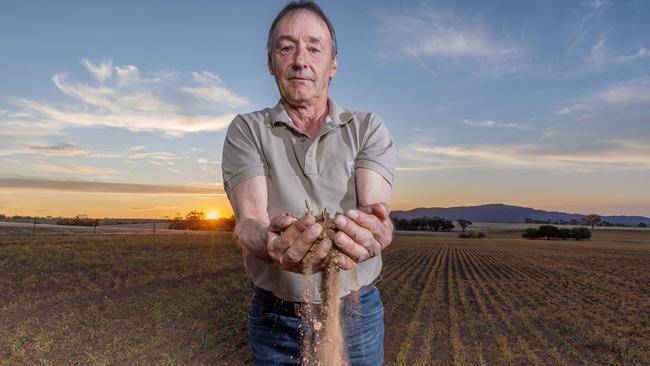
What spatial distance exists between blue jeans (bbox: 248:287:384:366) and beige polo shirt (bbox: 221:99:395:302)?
0.34 feet

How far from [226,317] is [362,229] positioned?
1096 cm

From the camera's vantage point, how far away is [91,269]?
19.7 metres

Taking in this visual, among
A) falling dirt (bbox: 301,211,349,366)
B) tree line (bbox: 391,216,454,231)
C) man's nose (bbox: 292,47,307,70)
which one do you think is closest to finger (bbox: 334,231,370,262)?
falling dirt (bbox: 301,211,349,366)

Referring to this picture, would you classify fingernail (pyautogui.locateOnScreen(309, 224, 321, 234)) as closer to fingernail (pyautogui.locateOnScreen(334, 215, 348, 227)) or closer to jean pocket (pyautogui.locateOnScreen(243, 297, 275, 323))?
fingernail (pyautogui.locateOnScreen(334, 215, 348, 227))

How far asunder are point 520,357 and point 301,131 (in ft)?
32.2

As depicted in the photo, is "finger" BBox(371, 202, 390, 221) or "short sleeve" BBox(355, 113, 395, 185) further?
"short sleeve" BBox(355, 113, 395, 185)

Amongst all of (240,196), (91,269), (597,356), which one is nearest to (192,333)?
(597,356)

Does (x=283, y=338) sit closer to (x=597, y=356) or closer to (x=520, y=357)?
(x=520, y=357)

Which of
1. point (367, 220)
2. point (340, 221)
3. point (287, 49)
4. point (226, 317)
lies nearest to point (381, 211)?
point (367, 220)

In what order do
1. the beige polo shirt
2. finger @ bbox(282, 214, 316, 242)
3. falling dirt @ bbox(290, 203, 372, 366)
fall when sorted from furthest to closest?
the beige polo shirt < falling dirt @ bbox(290, 203, 372, 366) < finger @ bbox(282, 214, 316, 242)

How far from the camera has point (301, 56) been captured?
222cm

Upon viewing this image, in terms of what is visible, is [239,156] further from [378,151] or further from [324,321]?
[324,321]

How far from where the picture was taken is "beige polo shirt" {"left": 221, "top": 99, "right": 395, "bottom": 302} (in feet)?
7.15

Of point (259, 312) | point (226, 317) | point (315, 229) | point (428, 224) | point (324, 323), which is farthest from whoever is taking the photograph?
point (428, 224)
